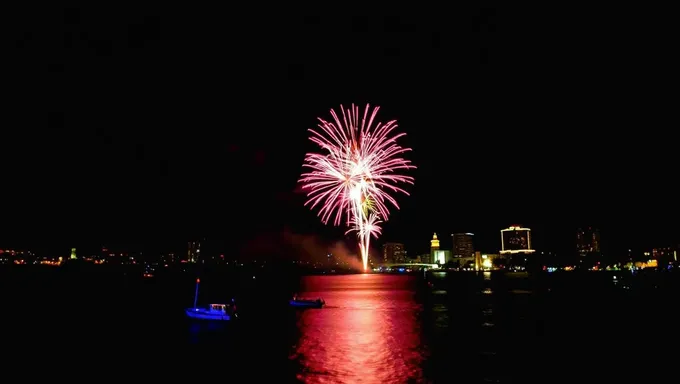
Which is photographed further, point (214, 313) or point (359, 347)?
point (214, 313)

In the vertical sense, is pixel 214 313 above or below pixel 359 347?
above

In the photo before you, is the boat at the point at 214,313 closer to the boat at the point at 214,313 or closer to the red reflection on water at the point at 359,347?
the boat at the point at 214,313

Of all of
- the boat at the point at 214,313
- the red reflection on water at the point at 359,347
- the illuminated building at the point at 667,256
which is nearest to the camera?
the red reflection on water at the point at 359,347

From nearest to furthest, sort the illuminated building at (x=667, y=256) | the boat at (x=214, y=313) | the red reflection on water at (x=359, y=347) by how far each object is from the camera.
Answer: the red reflection on water at (x=359, y=347)
the boat at (x=214, y=313)
the illuminated building at (x=667, y=256)

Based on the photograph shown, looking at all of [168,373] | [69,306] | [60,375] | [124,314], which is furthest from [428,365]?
[69,306]

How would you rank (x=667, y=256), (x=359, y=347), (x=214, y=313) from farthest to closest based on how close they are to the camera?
(x=667, y=256), (x=214, y=313), (x=359, y=347)

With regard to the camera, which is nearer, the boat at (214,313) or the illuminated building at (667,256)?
the boat at (214,313)

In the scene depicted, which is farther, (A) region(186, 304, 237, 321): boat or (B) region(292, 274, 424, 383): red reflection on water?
(A) region(186, 304, 237, 321): boat

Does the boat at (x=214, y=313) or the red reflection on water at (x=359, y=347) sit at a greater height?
the boat at (x=214, y=313)

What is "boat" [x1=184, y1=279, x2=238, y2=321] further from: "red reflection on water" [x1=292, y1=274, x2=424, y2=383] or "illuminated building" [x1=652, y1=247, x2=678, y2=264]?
"illuminated building" [x1=652, y1=247, x2=678, y2=264]

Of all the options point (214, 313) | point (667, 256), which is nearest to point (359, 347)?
point (214, 313)

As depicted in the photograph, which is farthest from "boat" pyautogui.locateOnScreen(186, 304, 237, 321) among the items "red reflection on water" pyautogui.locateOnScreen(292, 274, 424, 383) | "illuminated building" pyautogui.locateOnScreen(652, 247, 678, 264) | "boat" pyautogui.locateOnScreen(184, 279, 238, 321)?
"illuminated building" pyautogui.locateOnScreen(652, 247, 678, 264)

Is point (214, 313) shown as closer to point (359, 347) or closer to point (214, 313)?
point (214, 313)

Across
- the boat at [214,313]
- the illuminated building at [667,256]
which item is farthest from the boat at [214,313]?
the illuminated building at [667,256]
